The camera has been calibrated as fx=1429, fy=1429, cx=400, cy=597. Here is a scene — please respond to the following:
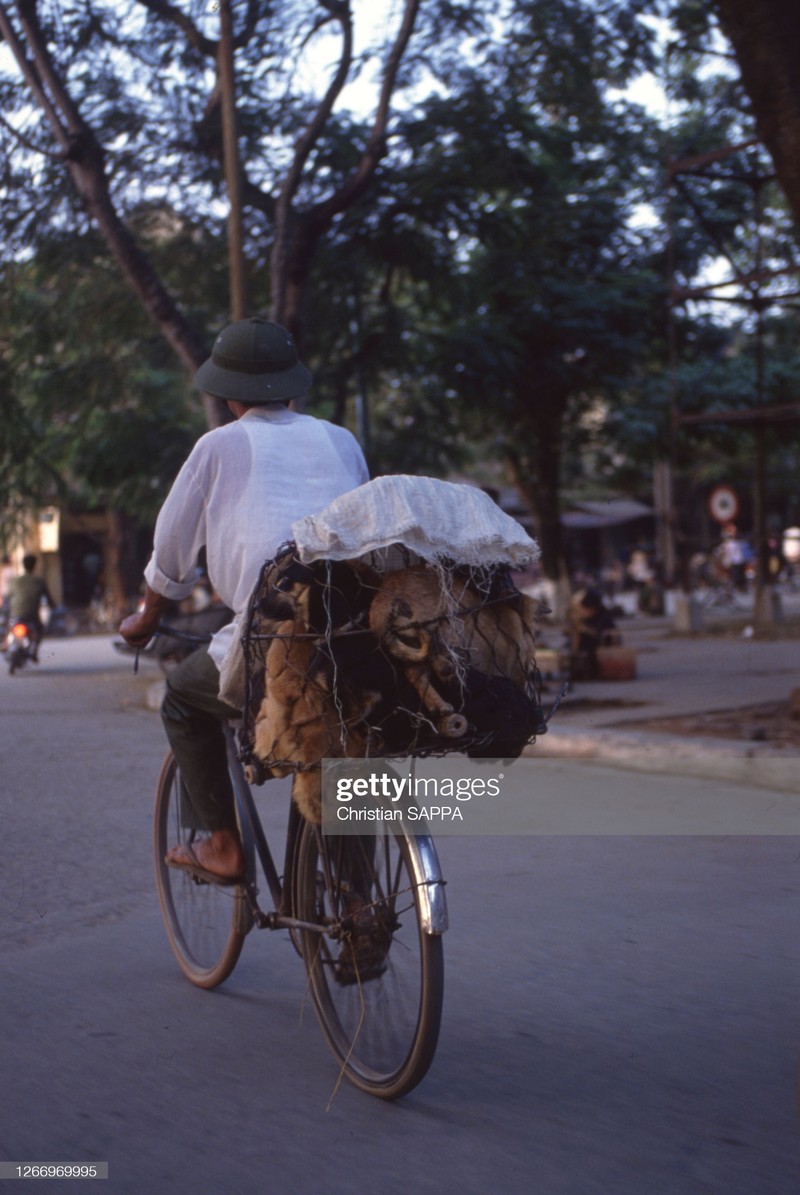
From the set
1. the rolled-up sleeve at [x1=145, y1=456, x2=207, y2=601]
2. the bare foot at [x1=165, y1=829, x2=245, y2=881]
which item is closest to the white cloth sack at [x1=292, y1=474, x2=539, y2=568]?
the rolled-up sleeve at [x1=145, y1=456, x2=207, y2=601]

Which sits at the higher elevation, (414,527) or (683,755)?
(414,527)

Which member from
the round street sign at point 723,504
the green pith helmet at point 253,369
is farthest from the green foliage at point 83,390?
the green pith helmet at point 253,369

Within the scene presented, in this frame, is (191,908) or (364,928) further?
(191,908)

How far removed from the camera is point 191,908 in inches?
181

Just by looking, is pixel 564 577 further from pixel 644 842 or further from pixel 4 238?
pixel 644 842

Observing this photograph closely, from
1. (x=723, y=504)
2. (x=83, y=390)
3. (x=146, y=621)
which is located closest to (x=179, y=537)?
(x=146, y=621)

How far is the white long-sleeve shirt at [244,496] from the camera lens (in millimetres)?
3641

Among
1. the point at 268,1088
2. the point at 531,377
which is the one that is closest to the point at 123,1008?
the point at 268,1088

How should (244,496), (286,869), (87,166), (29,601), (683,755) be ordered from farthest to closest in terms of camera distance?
(29,601) → (87,166) → (683,755) → (286,869) → (244,496)

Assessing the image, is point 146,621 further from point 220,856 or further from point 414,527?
point 414,527

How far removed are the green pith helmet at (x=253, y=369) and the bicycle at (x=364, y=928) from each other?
110cm

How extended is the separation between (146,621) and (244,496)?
54 cm

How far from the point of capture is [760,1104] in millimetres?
3342

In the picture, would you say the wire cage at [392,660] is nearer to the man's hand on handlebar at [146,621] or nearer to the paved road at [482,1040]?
the man's hand on handlebar at [146,621]
